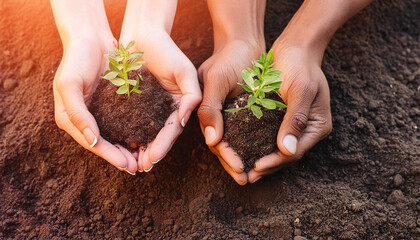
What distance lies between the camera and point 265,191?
2502 millimetres

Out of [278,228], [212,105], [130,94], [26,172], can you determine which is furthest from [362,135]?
[26,172]

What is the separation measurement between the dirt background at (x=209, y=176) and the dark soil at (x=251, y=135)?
0.28 meters

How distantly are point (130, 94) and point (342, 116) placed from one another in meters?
1.60

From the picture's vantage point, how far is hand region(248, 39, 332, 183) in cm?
228

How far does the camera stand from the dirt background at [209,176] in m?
2.35

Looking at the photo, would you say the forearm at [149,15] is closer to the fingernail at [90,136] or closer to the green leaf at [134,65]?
the green leaf at [134,65]

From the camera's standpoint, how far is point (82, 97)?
2326mm

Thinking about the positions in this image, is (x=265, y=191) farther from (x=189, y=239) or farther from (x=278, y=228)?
(x=189, y=239)

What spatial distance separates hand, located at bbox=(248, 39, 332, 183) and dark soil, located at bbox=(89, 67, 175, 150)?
0.71m

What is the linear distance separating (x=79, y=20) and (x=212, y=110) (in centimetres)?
121

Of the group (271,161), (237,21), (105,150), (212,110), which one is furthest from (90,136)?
(237,21)

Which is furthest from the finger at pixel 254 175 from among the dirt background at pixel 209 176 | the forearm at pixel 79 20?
the forearm at pixel 79 20

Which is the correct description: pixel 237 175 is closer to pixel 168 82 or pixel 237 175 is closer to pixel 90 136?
pixel 168 82

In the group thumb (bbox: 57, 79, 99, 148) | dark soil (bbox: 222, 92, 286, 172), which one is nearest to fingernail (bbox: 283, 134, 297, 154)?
dark soil (bbox: 222, 92, 286, 172)
